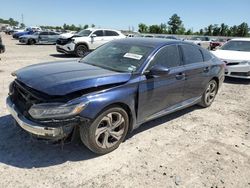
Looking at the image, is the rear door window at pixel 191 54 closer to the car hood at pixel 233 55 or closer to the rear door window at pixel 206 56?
the rear door window at pixel 206 56

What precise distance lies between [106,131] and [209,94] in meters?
3.37

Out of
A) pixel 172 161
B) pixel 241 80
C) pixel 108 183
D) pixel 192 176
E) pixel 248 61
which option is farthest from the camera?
pixel 241 80

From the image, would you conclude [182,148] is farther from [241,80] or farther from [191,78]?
[241,80]

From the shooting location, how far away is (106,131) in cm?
369

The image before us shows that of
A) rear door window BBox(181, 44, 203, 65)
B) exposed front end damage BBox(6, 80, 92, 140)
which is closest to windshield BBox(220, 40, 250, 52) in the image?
rear door window BBox(181, 44, 203, 65)

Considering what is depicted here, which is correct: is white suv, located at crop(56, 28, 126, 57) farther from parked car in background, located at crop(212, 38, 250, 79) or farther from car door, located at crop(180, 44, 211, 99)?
car door, located at crop(180, 44, 211, 99)

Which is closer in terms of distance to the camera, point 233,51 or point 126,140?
point 126,140

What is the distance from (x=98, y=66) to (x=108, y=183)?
1.96 meters

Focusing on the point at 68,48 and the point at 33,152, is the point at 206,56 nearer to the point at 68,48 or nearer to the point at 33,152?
the point at 33,152

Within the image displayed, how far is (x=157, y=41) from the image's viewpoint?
4785 mm

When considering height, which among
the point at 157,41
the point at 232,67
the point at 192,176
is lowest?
the point at 192,176

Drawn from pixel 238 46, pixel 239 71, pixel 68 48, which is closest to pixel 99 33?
pixel 68 48

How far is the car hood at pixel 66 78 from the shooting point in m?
3.31

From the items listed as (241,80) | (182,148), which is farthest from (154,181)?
(241,80)
